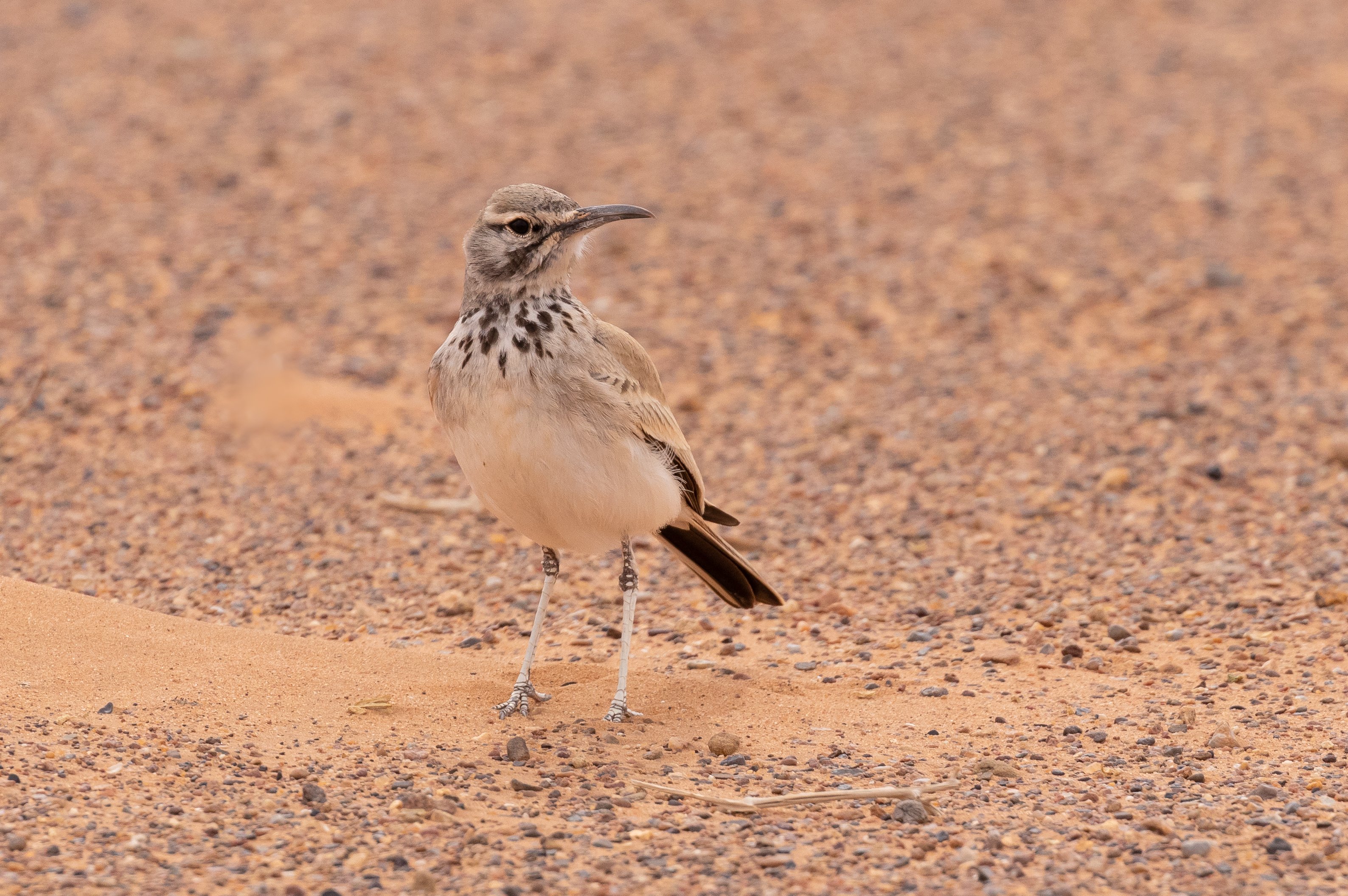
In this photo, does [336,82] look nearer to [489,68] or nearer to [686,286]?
[489,68]

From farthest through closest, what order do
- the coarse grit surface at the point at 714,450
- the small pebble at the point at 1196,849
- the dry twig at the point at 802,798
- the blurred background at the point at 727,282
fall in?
the blurred background at the point at 727,282 < the dry twig at the point at 802,798 < the coarse grit surface at the point at 714,450 < the small pebble at the point at 1196,849

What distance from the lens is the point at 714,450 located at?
33.4ft

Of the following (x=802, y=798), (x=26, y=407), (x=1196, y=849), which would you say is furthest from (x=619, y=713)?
(x=26, y=407)

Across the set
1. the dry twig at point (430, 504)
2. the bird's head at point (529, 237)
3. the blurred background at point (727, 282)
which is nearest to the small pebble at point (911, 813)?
the bird's head at point (529, 237)

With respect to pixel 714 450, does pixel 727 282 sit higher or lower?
higher

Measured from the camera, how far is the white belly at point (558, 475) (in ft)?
19.7

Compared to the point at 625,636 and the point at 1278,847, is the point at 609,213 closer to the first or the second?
the point at 625,636

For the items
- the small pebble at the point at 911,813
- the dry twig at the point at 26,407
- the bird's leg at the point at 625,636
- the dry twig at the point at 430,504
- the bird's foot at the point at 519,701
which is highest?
the dry twig at the point at 26,407

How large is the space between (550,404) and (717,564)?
156 cm

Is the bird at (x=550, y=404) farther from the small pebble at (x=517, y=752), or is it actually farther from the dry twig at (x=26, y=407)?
the dry twig at (x=26, y=407)

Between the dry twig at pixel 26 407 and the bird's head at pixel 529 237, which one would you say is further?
the dry twig at pixel 26 407

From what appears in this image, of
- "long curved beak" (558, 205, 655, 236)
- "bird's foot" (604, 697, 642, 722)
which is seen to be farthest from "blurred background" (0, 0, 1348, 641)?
"long curved beak" (558, 205, 655, 236)

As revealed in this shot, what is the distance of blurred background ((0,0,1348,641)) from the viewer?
8695 millimetres

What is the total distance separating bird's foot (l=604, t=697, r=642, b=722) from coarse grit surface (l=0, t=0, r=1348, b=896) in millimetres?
65
